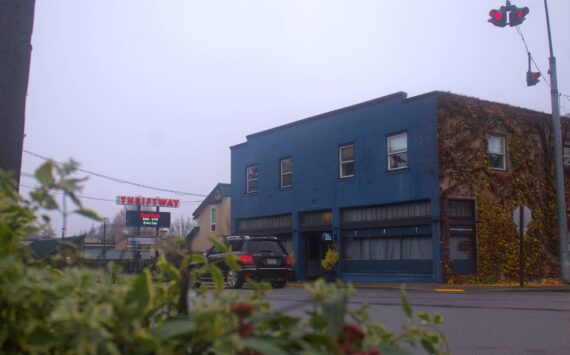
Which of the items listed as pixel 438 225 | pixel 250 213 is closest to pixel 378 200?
pixel 438 225

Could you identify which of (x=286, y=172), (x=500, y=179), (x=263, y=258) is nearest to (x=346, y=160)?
(x=286, y=172)

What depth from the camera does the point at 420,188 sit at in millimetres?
21453

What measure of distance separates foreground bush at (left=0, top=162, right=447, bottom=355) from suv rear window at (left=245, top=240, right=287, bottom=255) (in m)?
17.2

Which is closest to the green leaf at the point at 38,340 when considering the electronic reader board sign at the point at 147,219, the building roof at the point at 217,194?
the building roof at the point at 217,194

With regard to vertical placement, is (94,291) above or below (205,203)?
below

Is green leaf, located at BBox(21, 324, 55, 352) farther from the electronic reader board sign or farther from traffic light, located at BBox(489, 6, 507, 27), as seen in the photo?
the electronic reader board sign

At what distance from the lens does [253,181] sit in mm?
30094

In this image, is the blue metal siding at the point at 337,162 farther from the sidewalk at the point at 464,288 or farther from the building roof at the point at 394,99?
the sidewalk at the point at 464,288

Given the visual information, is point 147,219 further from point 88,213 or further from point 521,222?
point 88,213

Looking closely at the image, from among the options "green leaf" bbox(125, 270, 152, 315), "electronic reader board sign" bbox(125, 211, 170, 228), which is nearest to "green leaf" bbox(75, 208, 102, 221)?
"green leaf" bbox(125, 270, 152, 315)

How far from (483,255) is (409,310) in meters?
21.0

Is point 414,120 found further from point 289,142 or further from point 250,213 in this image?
point 250,213

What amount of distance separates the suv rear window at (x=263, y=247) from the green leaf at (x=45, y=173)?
682 inches

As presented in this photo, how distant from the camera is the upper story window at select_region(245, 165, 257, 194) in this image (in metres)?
30.0
